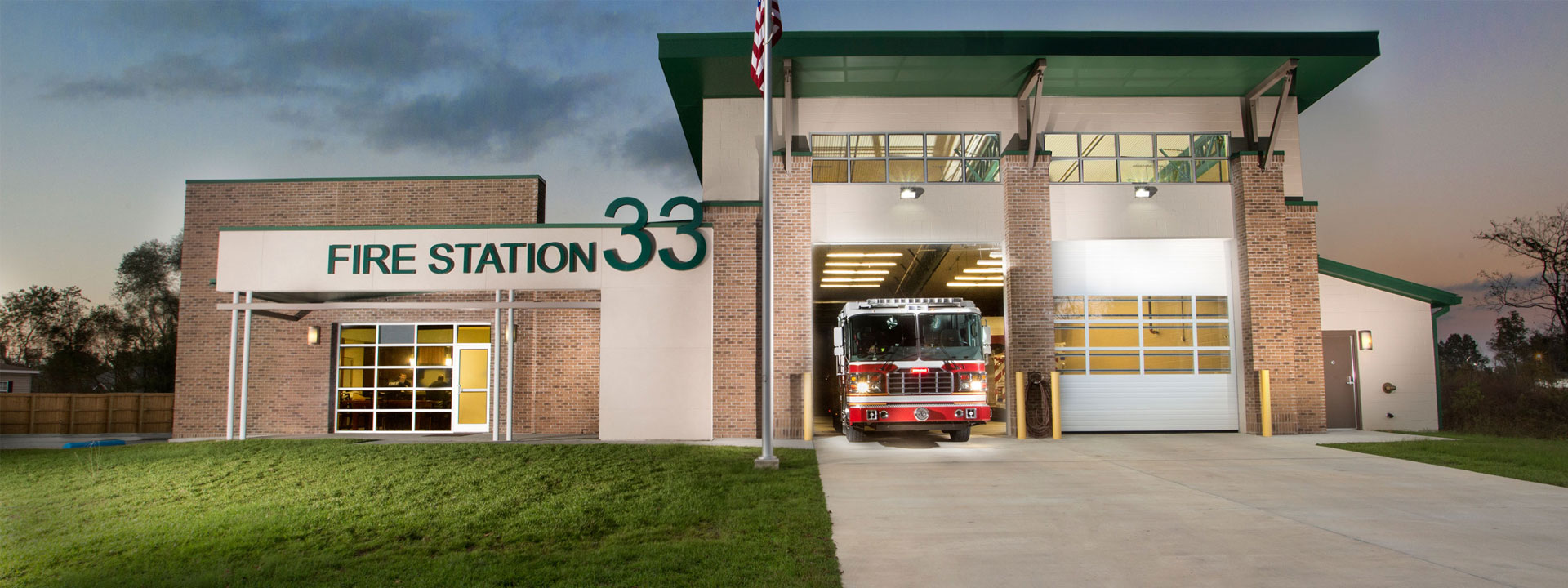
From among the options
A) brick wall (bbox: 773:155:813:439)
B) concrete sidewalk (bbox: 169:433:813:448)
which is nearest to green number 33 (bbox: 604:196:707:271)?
brick wall (bbox: 773:155:813:439)

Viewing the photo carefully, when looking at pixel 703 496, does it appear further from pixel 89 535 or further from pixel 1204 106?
pixel 1204 106

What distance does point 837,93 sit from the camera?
58.0 ft

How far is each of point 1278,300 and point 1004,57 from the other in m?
7.28

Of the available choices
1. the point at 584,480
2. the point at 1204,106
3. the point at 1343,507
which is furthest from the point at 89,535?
the point at 1204,106

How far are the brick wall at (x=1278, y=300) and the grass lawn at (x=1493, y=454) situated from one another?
2.16 meters

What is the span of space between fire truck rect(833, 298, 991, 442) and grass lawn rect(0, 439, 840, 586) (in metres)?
1.60

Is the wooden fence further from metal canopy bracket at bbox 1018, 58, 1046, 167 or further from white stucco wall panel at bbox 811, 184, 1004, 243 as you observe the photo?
metal canopy bracket at bbox 1018, 58, 1046, 167

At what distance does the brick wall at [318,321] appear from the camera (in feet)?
64.2

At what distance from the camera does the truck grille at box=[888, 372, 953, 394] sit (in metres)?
14.1

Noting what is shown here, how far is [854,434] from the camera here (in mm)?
15602

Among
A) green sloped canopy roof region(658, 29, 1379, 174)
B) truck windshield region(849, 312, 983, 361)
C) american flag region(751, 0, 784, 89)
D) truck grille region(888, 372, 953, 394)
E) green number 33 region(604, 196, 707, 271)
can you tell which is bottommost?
truck grille region(888, 372, 953, 394)

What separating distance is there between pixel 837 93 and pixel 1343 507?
1173cm

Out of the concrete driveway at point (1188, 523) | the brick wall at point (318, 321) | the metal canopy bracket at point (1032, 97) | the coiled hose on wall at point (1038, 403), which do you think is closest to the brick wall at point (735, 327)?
the concrete driveway at point (1188, 523)

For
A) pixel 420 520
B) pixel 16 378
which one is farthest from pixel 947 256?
pixel 16 378
